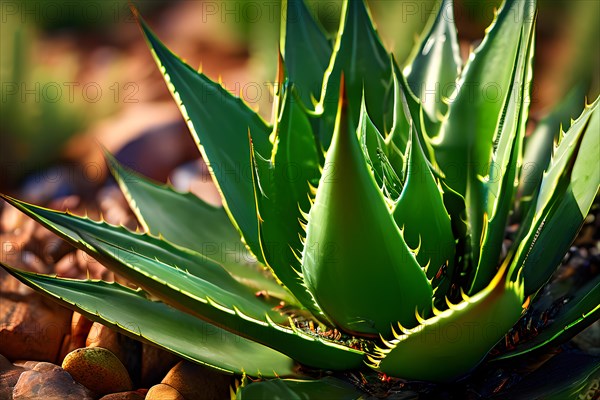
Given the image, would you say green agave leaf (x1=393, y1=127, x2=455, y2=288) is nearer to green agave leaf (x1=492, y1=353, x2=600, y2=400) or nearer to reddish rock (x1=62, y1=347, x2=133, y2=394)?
green agave leaf (x1=492, y1=353, x2=600, y2=400)

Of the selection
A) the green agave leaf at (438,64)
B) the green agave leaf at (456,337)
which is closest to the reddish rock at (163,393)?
the green agave leaf at (456,337)

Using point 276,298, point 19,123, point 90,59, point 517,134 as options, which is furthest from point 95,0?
point 517,134

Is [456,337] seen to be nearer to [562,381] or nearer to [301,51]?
[562,381]

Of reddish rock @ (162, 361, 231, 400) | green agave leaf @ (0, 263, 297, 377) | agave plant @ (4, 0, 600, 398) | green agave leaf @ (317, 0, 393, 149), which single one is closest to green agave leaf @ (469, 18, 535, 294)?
agave plant @ (4, 0, 600, 398)

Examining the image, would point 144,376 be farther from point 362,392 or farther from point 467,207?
point 467,207

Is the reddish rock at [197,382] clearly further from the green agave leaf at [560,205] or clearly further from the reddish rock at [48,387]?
the green agave leaf at [560,205]
